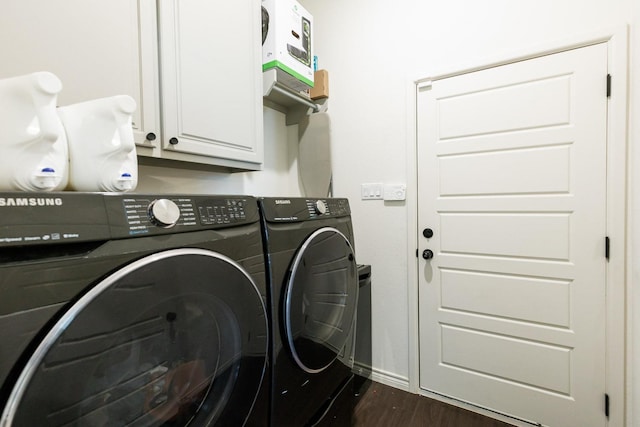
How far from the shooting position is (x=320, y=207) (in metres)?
1.16

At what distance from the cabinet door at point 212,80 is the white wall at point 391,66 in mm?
753

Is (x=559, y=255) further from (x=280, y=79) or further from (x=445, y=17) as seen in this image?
(x=280, y=79)

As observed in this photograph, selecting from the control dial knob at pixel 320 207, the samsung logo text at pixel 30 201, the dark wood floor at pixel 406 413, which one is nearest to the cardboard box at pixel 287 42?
the control dial knob at pixel 320 207

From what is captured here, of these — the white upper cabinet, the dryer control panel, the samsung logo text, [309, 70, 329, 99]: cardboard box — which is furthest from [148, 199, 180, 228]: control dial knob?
[309, 70, 329, 99]: cardboard box

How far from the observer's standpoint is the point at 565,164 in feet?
4.70

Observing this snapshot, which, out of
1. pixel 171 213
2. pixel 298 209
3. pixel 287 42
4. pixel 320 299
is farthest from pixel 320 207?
pixel 287 42

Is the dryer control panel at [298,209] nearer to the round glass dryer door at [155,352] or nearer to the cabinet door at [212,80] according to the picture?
the round glass dryer door at [155,352]

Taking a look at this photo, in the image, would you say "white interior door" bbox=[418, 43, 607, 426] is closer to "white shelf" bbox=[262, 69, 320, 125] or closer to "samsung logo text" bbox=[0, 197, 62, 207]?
"white shelf" bbox=[262, 69, 320, 125]

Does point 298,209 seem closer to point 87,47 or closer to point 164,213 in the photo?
point 164,213

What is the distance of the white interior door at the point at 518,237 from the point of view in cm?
140

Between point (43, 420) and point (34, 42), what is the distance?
3.14 feet

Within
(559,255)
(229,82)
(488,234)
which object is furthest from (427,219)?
(229,82)

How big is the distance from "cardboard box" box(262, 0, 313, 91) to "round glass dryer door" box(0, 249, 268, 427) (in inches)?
51.3

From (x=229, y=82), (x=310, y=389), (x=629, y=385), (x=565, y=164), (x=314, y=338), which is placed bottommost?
(x=629, y=385)
